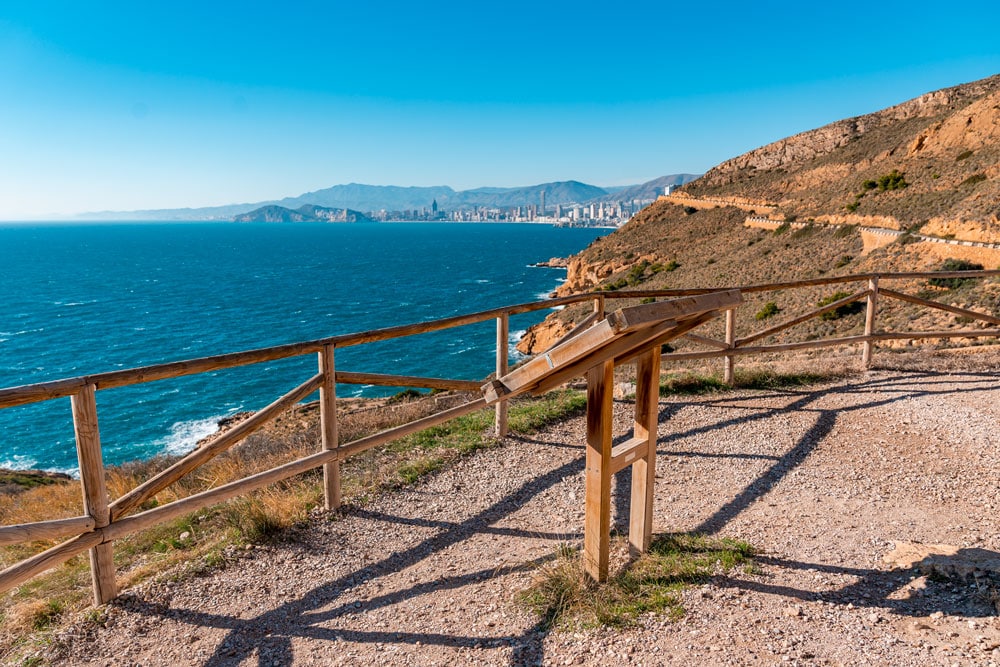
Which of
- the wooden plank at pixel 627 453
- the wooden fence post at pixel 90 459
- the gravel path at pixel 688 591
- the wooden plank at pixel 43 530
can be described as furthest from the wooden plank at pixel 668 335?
the wooden plank at pixel 43 530

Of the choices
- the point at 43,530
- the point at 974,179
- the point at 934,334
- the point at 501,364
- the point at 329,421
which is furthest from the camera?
the point at 974,179

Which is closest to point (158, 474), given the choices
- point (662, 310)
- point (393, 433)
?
point (393, 433)

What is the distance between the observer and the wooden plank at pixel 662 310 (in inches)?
115

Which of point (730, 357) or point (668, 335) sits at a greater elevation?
point (668, 335)

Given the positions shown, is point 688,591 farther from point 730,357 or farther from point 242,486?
point 730,357

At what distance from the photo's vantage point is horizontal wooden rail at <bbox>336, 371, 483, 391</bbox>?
5055mm

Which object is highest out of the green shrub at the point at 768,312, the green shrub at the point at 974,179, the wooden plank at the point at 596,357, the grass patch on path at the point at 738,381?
the green shrub at the point at 974,179

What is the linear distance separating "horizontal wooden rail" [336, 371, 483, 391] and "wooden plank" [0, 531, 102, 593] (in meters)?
1.83

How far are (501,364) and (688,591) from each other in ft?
10.3

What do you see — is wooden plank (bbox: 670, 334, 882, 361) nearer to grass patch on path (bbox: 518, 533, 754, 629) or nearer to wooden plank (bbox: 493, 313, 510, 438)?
wooden plank (bbox: 493, 313, 510, 438)

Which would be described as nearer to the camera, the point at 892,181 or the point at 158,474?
the point at 158,474

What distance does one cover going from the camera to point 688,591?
377 centimetres

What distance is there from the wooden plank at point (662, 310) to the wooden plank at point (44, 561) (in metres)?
3.24

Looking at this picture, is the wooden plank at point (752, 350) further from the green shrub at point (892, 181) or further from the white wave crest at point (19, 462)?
the green shrub at point (892, 181)
